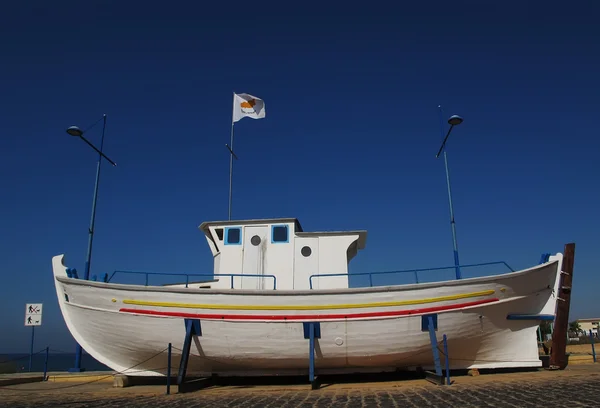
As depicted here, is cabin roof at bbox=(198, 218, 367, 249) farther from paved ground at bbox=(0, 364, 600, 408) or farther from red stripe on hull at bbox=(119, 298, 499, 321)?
paved ground at bbox=(0, 364, 600, 408)

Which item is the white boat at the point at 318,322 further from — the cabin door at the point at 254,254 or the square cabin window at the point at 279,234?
the square cabin window at the point at 279,234

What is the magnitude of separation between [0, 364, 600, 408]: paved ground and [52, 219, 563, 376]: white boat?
64 centimetres

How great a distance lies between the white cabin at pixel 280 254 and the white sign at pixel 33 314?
6945mm

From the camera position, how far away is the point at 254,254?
44.4 ft

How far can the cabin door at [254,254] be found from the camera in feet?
43.0

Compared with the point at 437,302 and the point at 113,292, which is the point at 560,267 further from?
the point at 113,292

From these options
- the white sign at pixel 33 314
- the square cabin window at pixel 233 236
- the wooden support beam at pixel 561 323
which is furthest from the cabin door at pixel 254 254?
the wooden support beam at pixel 561 323

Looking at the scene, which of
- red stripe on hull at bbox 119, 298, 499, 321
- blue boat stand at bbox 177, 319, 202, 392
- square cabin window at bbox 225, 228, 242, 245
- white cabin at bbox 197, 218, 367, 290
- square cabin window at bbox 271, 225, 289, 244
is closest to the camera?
blue boat stand at bbox 177, 319, 202, 392

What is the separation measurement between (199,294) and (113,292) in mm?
2390

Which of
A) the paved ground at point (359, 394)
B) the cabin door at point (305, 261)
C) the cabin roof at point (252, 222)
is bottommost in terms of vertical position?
the paved ground at point (359, 394)

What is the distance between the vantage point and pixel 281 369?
11695 mm

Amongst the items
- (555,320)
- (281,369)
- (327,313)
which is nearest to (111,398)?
(281,369)

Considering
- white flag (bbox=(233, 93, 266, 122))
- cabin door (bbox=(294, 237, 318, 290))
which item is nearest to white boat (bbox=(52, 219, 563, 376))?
cabin door (bbox=(294, 237, 318, 290))

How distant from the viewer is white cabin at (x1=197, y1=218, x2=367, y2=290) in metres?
13.1
